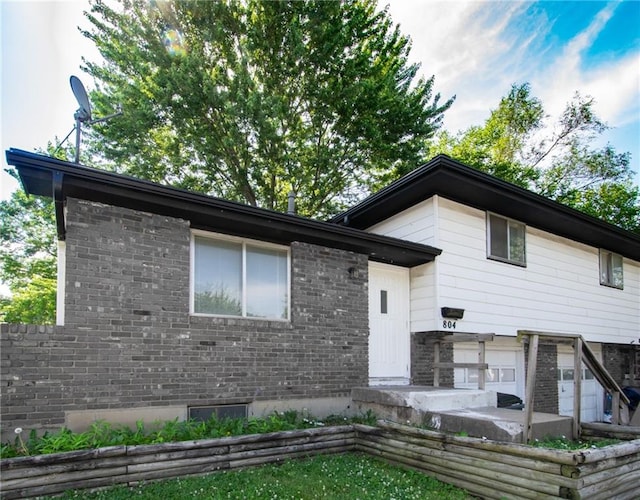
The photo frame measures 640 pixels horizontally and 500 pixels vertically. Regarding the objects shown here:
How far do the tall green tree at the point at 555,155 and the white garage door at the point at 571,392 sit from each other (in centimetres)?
957

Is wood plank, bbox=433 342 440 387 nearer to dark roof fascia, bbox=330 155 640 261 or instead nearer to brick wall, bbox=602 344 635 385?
dark roof fascia, bbox=330 155 640 261

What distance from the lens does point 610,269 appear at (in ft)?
41.4

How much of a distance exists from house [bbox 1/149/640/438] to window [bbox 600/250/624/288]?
4.94ft

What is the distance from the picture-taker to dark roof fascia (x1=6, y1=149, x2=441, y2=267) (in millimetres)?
4750

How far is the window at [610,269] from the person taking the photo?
12297 mm

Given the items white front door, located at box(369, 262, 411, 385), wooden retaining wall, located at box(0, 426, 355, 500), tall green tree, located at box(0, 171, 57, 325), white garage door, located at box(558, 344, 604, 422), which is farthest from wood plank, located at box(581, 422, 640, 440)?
tall green tree, located at box(0, 171, 57, 325)

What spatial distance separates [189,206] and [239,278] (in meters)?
1.42

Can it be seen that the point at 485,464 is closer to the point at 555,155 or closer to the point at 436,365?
the point at 436,365

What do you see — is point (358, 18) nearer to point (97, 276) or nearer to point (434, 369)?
point (434, 369)

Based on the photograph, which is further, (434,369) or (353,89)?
(353,89)

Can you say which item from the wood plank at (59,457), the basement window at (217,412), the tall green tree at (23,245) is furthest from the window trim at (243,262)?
the tall green tree at (23,245)

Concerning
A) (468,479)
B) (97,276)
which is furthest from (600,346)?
(97,276)

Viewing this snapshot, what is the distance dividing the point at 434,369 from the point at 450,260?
84.1 inches

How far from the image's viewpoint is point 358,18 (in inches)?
560
